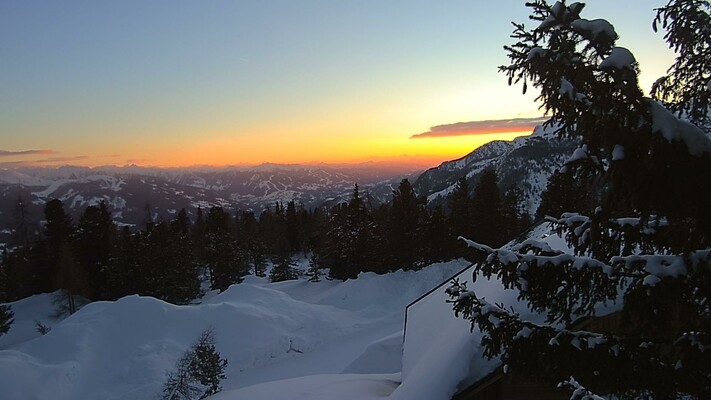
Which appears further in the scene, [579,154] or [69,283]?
[69,283]

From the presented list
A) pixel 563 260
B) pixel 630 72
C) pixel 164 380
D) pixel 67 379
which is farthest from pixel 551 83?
pixel 67 379

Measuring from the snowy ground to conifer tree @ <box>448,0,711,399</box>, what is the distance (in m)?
9.63

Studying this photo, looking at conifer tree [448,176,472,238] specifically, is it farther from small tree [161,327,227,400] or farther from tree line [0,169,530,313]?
small tree [161,327,227,400]

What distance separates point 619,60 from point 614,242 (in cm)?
189

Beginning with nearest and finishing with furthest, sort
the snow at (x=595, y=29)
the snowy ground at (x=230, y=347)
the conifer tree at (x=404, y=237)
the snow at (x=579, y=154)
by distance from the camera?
the snow at (x=595, y=29) < the snow at (x=579, y=154) < the snowy ground at (x=230, y=347) < the conifer tree at (x=404, y=237)

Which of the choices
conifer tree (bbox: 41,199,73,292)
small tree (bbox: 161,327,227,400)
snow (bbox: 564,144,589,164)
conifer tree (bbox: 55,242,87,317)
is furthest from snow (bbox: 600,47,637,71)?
conifer tree (bbox: 41,199,73,292)

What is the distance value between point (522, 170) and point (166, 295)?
172270mm

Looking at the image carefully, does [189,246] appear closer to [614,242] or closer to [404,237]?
[404,237]

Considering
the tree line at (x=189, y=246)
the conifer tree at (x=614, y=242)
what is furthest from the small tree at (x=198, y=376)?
the tree line at (x=189, y=246)

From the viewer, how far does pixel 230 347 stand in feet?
81.4

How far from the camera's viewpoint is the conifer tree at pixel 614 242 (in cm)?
288

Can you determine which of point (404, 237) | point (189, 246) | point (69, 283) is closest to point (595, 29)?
point (404, 237)

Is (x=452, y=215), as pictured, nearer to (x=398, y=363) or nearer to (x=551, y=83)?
(x=398, y=363)

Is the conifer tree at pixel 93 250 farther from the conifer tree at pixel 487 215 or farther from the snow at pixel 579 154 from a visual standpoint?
the snow at pixel 579 154
